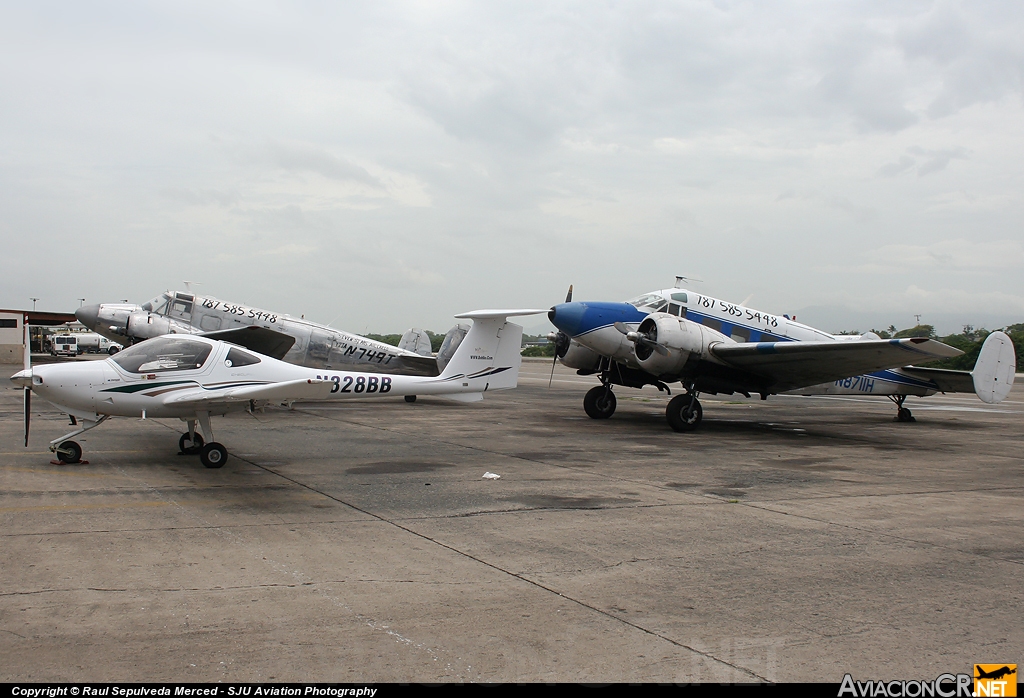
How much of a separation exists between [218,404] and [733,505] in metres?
6.99

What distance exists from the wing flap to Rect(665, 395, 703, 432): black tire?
1.24m

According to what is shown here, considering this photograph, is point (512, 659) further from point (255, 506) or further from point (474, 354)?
point (474, 354)

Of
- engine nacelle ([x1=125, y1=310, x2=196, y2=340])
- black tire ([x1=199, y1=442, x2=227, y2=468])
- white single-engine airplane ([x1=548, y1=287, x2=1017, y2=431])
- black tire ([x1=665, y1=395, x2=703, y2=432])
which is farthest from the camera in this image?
engine nacelle ([x1=125, y1=310, x2=196, y2=340])

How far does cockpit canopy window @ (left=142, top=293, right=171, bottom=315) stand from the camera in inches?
878

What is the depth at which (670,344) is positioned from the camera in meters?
15.7

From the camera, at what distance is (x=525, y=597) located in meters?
5.17

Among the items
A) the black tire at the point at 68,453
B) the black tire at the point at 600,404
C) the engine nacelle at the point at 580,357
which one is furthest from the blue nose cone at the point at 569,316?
the black tire at the point at 68,453

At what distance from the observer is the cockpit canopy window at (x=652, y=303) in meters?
17.1

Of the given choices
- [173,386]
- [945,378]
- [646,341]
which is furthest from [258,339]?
[945,378]

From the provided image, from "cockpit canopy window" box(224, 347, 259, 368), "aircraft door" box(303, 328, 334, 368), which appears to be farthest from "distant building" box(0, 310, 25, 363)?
"cockpit canopy window" box(224, 347, 259, 368)

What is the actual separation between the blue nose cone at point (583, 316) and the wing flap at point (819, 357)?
234cm

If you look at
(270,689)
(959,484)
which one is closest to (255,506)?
(270,689)

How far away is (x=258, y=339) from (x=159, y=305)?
16.5 ft

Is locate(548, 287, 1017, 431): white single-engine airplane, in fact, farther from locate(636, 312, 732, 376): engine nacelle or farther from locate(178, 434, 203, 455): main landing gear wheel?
locate(178, 434, 203, 455): main landing gear wheel
